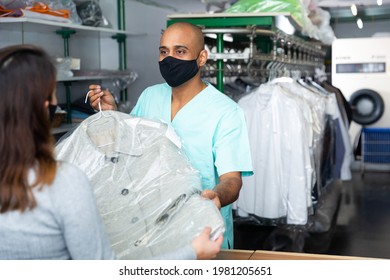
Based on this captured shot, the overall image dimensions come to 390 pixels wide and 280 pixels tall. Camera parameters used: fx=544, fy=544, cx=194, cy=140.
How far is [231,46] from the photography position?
5.09 metres

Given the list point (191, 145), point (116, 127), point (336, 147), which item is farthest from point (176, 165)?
point (336, 147)

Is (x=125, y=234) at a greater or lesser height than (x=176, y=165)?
lesser

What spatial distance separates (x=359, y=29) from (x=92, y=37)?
6.00 m

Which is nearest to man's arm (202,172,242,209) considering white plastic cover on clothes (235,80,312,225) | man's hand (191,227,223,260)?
man's hand (191,227,223,260)

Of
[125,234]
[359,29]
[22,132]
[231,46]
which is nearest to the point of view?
[22,132]

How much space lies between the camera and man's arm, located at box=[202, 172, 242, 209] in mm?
1777

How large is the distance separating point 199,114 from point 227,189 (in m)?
0.38

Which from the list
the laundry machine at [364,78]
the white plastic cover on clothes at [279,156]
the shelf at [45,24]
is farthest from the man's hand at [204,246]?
the laundry machine at [364,78]

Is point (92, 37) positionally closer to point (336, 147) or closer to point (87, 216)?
point (336, 147)

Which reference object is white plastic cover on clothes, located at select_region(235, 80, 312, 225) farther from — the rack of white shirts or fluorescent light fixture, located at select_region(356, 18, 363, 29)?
fluorescent light fixture, located at select_region(356, 18, 363, 29)

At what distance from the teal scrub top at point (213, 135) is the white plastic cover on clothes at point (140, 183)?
8.0 inches

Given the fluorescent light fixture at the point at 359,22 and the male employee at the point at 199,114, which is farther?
the fluorescent light fixture at the point at 359,22

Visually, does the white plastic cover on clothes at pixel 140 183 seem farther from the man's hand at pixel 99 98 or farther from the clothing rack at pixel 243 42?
the clothing rack at pixel 243 42

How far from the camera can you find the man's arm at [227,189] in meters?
1.78
